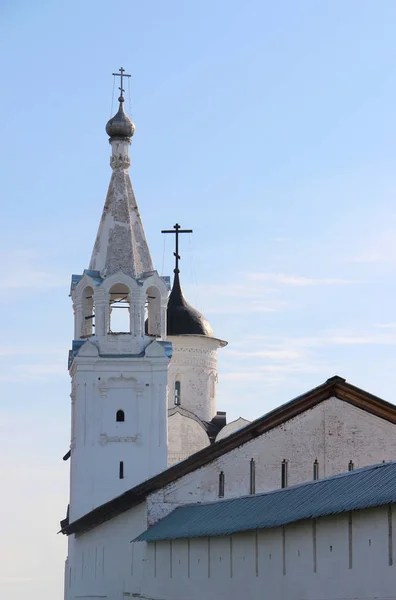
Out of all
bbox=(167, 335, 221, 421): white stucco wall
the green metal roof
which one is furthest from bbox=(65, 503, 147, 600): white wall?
bbox=(167, 335, 221, 421): white stucco wall

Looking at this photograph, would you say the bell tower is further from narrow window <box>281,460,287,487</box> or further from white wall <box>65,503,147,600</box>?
narrow window <box>281,460,287,487</box>

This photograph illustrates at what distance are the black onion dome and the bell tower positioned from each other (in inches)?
207

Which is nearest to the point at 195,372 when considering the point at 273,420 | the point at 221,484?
the point at 221,484

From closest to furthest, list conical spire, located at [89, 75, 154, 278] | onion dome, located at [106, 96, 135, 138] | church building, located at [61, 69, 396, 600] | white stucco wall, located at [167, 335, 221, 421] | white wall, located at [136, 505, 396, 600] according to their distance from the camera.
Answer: white wall, located at [136, 505, 396, 600] < church building, located at [61, 69, 396, 600] < conical spire, located at [89, 75, 154, 278] < onion dome, located at [106, 96, 135, 138] < white stucco wall, located at [167, 335, 221, 421]

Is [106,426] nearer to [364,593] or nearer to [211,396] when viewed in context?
[211,396]

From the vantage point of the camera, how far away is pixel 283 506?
2230 cm

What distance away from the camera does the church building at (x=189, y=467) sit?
2031cm

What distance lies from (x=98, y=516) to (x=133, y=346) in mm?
7063

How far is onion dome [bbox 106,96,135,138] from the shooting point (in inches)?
1543

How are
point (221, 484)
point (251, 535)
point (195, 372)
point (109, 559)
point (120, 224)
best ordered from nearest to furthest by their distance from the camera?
point (251, 535) < point (221, 484) < point (109, 559) < point (120, 224) < point (195, 372)

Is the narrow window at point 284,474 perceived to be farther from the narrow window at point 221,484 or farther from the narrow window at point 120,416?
the narrow window at point 120,416

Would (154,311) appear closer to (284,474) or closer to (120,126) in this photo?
(120,126)

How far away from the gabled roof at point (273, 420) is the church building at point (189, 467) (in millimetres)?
25

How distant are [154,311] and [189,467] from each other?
10.8m
